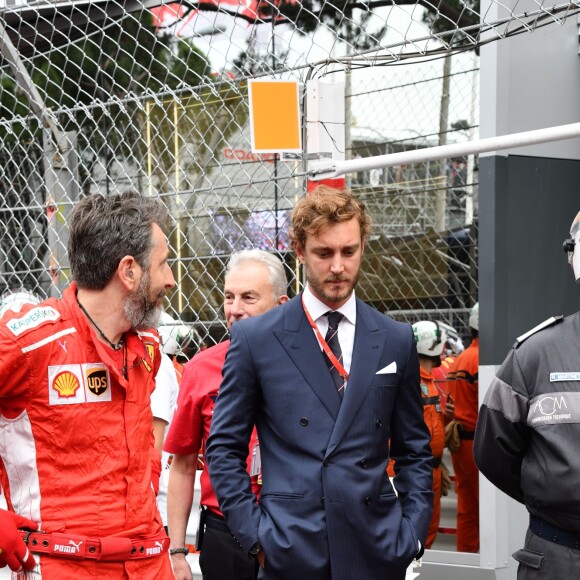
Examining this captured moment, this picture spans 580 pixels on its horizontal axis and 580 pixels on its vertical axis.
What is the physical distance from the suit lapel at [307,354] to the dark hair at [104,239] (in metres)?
0.46

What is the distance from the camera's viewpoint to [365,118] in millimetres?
6855

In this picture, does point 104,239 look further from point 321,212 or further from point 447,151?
point 447,151

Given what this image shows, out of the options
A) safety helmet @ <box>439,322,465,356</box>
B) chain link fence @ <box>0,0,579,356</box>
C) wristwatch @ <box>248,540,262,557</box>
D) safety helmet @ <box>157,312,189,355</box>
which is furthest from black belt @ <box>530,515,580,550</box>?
safety helmet @ <box>439,322,465,356</box>

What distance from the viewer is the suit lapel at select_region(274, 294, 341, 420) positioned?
9.05 ft

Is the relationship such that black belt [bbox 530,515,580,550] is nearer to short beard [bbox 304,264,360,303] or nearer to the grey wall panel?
short beard [bbox 304,264,360,303]

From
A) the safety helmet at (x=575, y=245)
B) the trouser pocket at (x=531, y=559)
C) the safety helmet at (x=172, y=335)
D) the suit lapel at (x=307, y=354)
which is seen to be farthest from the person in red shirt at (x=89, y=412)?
the safety helmet at (x=172, y=335)

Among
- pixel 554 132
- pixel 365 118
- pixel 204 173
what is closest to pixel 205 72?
pixel 204 173

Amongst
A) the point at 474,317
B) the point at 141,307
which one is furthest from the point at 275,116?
the point at 474,317

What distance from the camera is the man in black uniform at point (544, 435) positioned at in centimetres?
281

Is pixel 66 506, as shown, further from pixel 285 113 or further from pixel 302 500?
pixel 285 113

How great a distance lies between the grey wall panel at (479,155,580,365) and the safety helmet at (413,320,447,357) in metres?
2.93

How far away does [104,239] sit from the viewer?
2789 millimetres

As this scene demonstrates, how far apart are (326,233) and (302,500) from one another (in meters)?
0.78

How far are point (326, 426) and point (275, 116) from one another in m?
1.25
